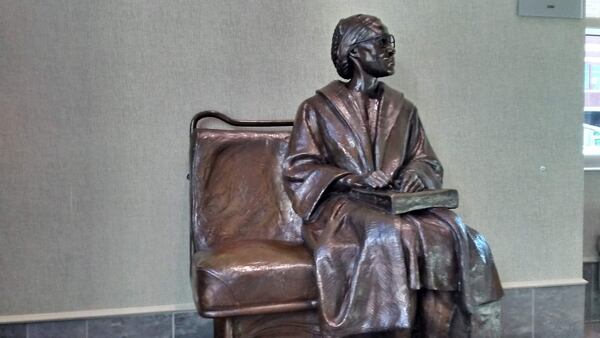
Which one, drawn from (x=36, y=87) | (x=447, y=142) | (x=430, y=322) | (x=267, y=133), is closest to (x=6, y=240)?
(x=36, y=87)

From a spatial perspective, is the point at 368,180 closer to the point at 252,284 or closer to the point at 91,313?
the point at 252,284

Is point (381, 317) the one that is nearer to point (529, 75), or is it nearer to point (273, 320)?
point (273, 320)

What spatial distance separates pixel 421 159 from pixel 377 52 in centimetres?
42

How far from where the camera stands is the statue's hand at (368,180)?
188 centimetres

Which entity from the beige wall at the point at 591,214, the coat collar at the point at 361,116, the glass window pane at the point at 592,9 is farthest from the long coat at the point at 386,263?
the glass window pane at the point at 592,9

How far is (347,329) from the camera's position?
1624mm

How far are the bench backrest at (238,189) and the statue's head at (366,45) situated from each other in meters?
0.42

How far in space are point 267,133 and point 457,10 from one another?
3.58 ft

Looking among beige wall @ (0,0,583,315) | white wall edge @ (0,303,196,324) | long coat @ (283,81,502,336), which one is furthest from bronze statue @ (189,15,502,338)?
white wall edge @ (0,303,196,324)

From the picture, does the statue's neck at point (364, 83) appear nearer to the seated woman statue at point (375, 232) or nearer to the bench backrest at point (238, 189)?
the seated woman statue at point (375, 232)

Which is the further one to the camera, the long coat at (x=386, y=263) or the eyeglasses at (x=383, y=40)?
the eyeglasses at (x=383, y=40)

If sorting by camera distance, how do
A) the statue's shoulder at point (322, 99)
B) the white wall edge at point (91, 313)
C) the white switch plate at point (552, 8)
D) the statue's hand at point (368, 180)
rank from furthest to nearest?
1. the white switch plate at point (552, 8)
2. the white wall edge at point (91, 313)
3. the statue's shoulder at point (322, 99)
4. the statue's hand at point (368, 180)

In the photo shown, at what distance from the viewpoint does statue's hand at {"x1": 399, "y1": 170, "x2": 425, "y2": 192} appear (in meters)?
1.91

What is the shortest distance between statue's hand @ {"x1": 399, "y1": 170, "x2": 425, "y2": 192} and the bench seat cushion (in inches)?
15.7
